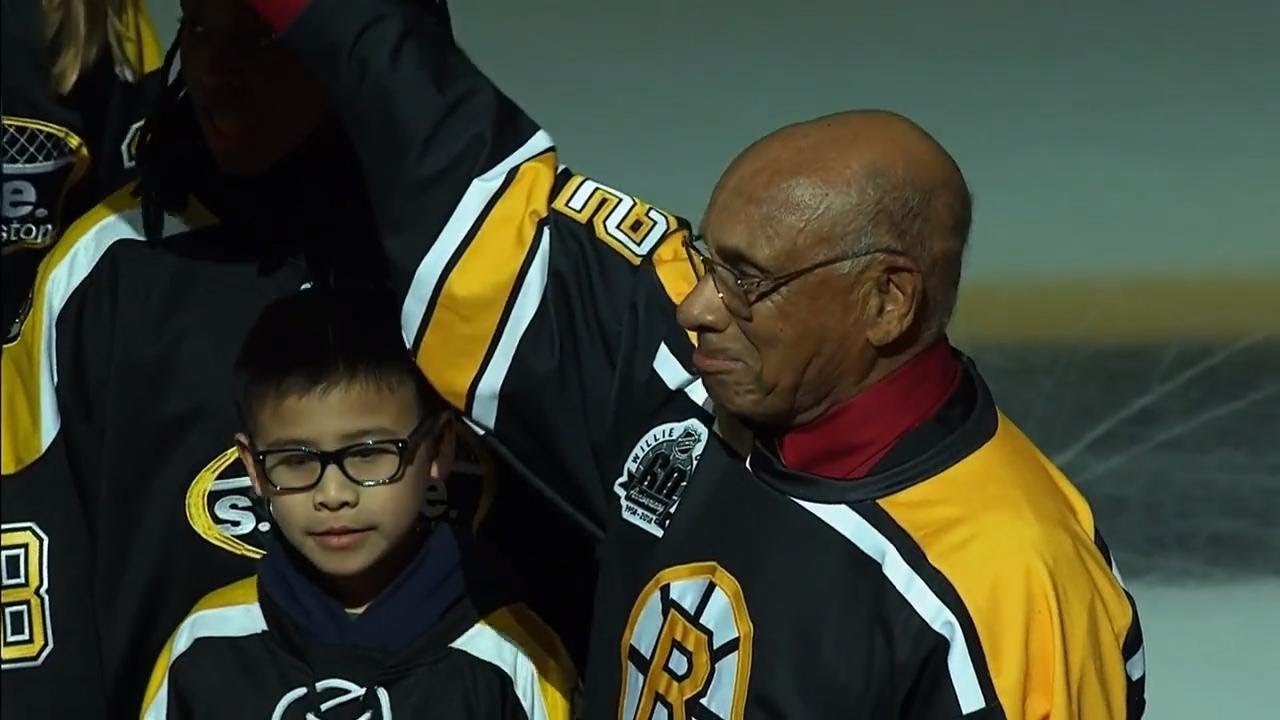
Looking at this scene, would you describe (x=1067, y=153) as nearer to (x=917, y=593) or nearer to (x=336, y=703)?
(x=336, y=703)

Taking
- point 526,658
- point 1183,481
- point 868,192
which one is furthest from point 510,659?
point 1183,481

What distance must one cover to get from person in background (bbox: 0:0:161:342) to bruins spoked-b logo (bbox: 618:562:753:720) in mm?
505

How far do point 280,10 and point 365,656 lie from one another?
0.43m

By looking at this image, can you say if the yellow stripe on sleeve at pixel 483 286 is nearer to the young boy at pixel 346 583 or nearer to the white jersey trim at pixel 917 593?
the young boy at pixel 346 583

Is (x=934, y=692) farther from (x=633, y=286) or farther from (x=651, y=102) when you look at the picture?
(x=651, y=102)

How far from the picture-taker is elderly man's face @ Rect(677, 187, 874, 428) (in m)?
1.14

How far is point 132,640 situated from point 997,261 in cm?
189

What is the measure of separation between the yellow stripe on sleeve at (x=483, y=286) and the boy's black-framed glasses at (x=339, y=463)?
4.2 inches

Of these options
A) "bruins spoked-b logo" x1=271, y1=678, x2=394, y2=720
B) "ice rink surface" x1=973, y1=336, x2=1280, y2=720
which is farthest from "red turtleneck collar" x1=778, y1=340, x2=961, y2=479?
"ice rink surface" x1=973, y1=336, x2=1280, y2=720

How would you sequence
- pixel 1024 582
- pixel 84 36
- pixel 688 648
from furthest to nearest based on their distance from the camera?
pixel 84 36, pixel 688 648, pixel 1024 582

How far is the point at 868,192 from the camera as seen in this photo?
1125 millimetres

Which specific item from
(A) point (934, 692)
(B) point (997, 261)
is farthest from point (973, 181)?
(A) point (934, 692)

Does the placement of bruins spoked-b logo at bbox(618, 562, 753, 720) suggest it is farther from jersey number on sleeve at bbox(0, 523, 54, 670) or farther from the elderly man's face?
jersey number on sleeve at bbox(0, 523, 54, 670)

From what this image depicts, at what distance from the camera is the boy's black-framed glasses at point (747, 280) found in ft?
3.73
